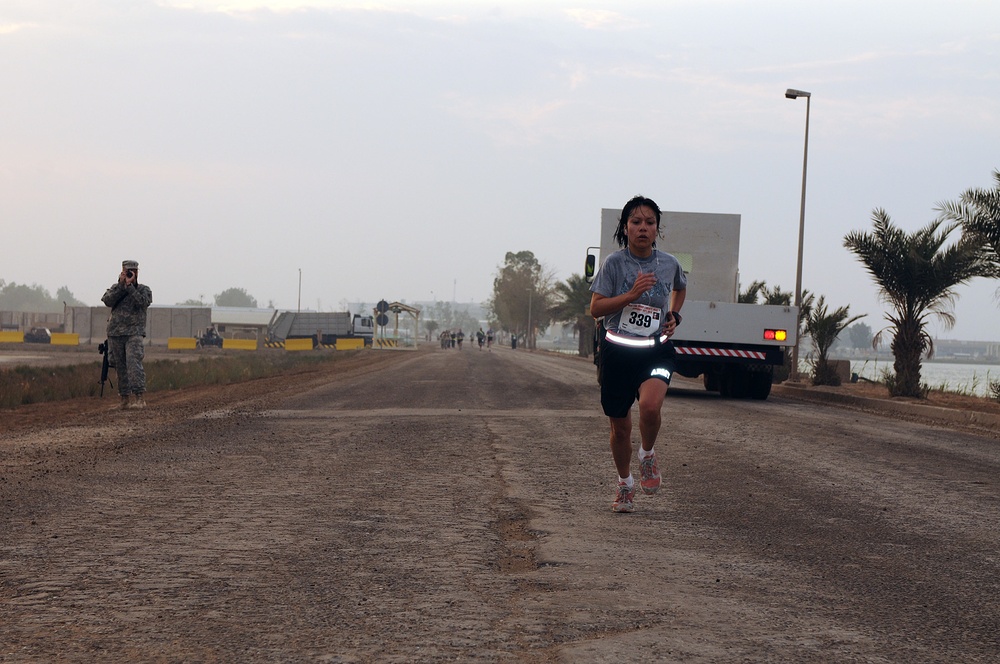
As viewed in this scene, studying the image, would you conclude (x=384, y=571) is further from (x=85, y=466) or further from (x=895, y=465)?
(x=895, y=465)

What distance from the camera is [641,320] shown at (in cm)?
616

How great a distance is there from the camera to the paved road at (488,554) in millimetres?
3561

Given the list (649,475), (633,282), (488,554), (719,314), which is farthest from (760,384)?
(488,554)

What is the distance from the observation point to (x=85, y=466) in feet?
26.7

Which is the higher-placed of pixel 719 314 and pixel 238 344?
pixel 719 314

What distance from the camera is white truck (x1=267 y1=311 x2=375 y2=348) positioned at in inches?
2977

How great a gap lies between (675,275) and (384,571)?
2828mm

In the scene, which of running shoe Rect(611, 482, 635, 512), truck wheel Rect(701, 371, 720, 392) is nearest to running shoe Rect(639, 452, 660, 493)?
running shoe Rect(611, 482, 635, 512)

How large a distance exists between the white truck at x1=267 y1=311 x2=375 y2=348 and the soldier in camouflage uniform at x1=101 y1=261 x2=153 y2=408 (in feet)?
196

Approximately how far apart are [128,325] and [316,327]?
207 ft

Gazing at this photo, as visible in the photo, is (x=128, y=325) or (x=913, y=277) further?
(x=913, y=277)

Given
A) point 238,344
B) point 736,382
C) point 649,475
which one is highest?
point 736,382

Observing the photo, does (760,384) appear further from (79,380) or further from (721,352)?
(79,380)

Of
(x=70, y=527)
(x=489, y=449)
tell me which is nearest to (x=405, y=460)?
(x=489, y=449)
